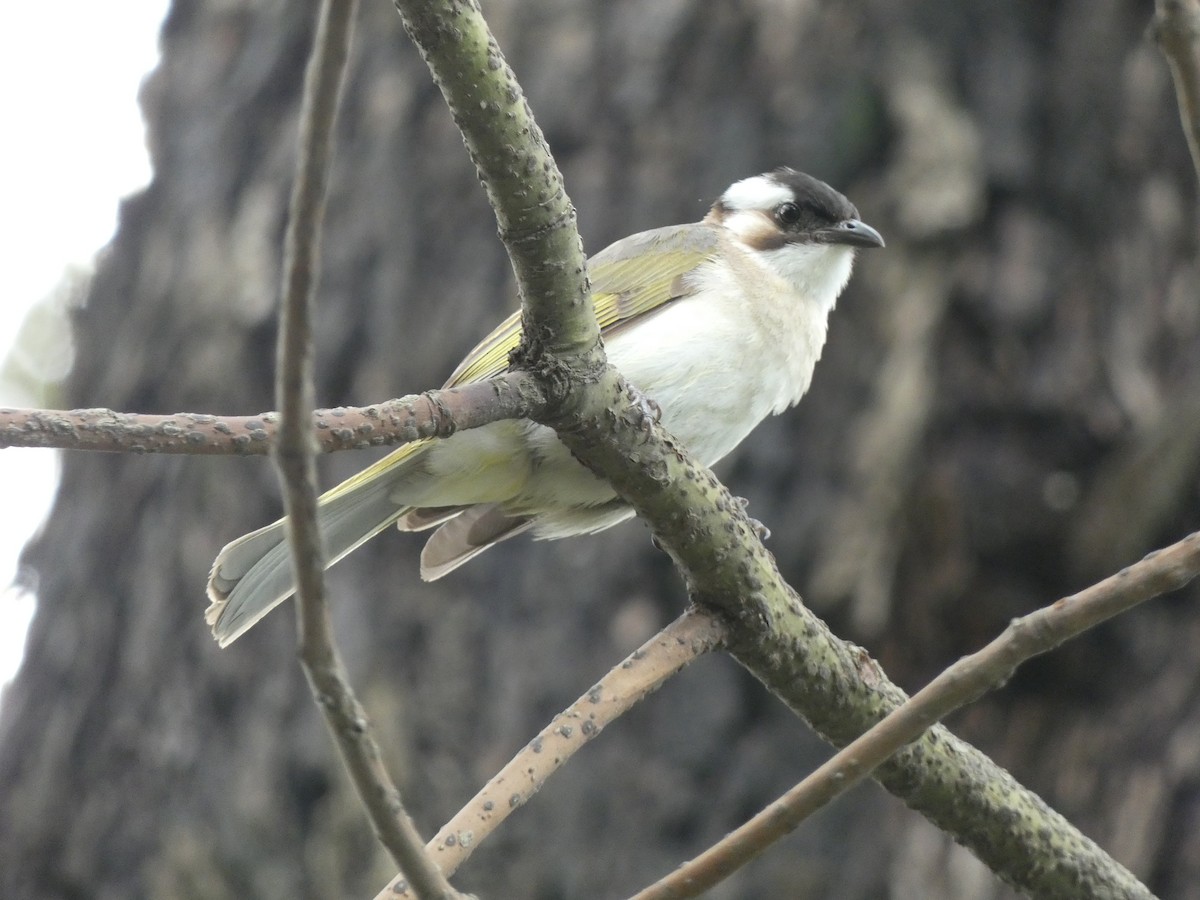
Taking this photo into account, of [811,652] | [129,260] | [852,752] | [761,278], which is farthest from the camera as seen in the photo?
[129,260]

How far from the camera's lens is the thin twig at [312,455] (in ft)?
4.46

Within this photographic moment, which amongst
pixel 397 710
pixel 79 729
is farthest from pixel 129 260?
pixel 397 710

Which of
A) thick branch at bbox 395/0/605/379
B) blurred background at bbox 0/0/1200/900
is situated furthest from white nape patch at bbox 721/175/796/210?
thick branch at bbox 395/0/605/379

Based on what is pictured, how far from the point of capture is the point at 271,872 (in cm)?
550

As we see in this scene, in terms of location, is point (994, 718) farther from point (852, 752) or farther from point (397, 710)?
point (852, 752)

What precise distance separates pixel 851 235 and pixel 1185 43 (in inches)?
125

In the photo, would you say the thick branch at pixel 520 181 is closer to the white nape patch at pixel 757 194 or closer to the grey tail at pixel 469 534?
the grey tail at pixel 469 534

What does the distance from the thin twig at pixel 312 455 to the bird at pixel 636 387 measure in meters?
1.70

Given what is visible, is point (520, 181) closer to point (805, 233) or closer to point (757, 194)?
point (805, 233)

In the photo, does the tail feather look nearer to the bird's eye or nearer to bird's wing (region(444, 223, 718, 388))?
bird's wing (region(444, 223, 718, 388))

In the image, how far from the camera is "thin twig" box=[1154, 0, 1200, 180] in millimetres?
1729

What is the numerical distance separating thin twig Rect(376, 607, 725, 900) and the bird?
91 centimetres

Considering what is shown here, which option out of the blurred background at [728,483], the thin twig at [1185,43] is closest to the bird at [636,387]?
the blurred background at [728,483]

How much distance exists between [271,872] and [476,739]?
950 millimetres
